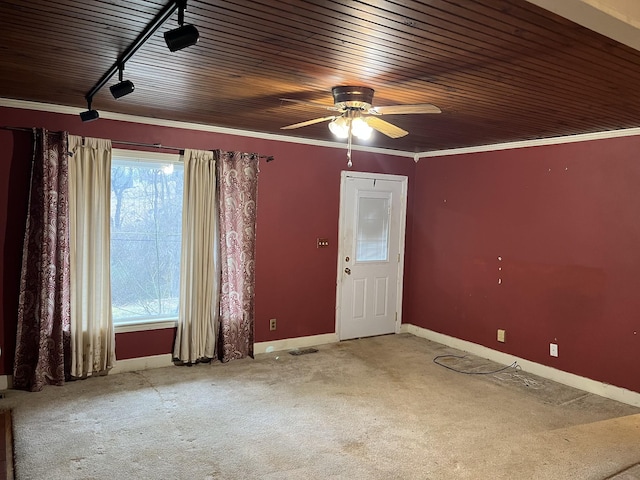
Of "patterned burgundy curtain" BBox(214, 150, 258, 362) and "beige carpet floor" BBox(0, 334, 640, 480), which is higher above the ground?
"patterned burgundy curtain" BBox(214, 150, 258, 362)

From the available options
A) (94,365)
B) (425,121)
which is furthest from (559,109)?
(94,365)

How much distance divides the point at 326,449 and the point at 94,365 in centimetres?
226

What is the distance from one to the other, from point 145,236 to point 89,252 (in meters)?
0.53

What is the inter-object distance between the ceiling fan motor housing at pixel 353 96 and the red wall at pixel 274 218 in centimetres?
205

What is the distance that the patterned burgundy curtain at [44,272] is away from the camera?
152 inches

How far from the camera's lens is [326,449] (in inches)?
123

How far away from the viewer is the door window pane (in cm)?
578

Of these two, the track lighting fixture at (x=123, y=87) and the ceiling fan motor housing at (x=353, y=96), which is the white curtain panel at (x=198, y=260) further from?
the ceiling fan motor housing at (x=353, y=96)

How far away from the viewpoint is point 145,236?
14.7 feet

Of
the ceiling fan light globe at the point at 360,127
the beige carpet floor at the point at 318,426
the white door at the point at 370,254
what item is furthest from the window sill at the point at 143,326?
the ceiling fan light globe at the point at 360,127

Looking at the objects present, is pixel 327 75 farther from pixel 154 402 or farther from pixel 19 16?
pixel 154 402

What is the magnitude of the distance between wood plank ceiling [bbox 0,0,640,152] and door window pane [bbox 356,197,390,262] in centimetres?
193

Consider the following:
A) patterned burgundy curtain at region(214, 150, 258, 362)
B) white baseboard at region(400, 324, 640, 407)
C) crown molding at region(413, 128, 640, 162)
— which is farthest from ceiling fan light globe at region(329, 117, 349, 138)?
white baseboard at region(400, 324, 640, 407)

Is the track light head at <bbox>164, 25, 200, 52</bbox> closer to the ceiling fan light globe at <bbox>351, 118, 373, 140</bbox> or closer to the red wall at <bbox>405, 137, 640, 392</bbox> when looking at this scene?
the ceiling fan light globe at <bbox>351, 118, 373, 140</bbox>
